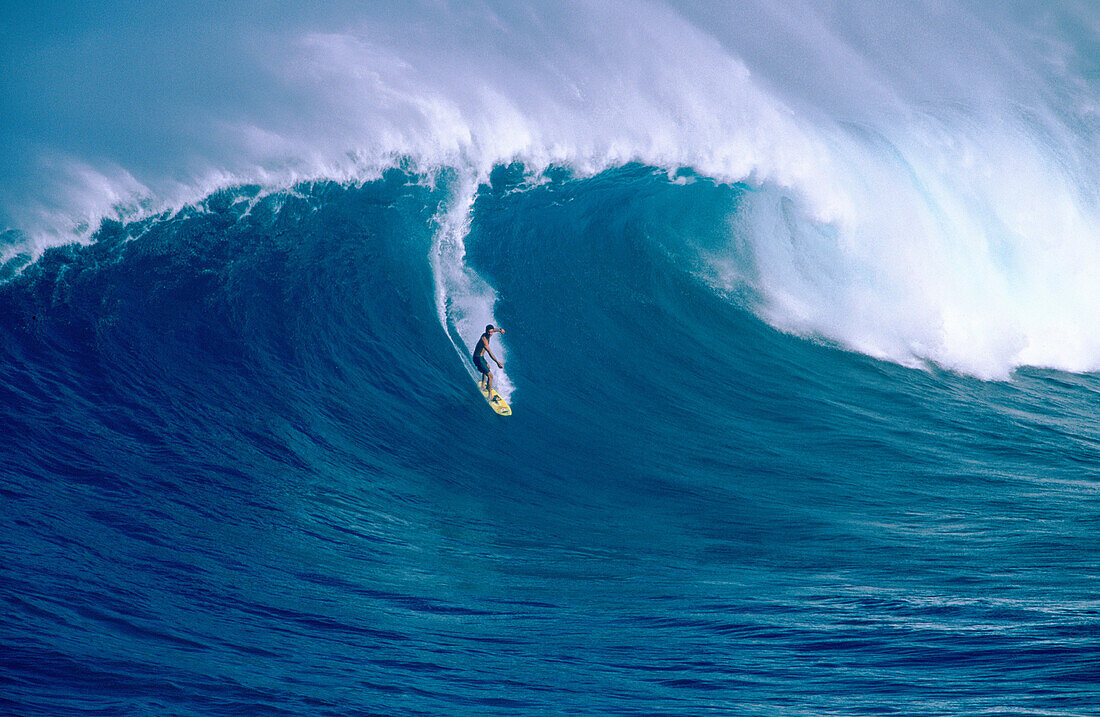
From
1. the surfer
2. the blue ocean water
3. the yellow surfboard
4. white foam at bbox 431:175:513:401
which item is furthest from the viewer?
white foam at bbox 431:175:513:401

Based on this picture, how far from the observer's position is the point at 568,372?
9758 mm

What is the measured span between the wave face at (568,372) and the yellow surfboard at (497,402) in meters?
0.22

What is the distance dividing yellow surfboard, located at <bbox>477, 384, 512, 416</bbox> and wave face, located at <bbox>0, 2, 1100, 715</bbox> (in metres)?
0.22

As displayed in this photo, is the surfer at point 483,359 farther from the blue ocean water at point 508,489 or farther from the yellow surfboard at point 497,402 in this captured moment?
the blue ocean water at point 508,489

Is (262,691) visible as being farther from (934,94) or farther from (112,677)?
(934,94)

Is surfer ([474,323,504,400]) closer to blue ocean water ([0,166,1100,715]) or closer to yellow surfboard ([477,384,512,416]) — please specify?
yellow surfboard ([477,384,512,416])

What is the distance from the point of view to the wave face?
488 cm

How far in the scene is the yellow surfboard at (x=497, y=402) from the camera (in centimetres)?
903

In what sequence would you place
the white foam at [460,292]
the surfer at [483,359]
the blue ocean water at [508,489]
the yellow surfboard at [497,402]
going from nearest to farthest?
the blue ocean water at [508,489], the yellow surfboard at [497,402], the surfer at [483,359], the white foam at [460,292]

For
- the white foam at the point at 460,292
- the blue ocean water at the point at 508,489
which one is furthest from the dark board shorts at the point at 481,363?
the blue ocean water at the point at 508,489

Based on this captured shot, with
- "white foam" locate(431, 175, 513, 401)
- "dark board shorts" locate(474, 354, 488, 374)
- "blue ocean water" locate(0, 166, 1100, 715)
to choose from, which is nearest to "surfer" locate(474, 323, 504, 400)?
"dark board shorts" locate(474, 354, 488, 374)

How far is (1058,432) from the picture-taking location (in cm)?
888

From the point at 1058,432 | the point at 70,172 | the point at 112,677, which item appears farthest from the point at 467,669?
the point at 70,172

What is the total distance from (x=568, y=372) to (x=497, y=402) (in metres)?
1.06
